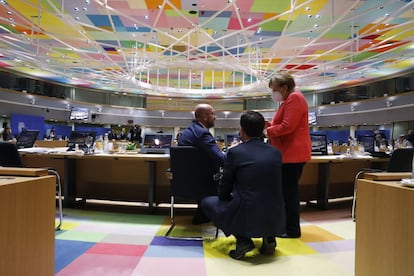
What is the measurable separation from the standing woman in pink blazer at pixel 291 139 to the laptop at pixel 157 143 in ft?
6.22

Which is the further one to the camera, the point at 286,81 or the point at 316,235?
the point at 316,235

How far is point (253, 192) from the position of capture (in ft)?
7.54

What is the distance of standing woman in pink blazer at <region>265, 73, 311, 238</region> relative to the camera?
284cm

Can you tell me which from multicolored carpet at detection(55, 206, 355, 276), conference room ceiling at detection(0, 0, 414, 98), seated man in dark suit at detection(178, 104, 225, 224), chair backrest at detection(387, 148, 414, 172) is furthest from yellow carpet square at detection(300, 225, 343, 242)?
conference room ceiling at detection(0, 0, 414, 98)

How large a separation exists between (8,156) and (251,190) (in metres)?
2.65

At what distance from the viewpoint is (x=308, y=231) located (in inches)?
130

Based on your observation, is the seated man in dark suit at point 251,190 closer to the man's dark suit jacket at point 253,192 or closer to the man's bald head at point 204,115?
the man's dark suit jacket at point 253,192

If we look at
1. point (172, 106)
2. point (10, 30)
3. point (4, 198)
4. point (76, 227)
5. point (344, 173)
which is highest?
point (10, 30)

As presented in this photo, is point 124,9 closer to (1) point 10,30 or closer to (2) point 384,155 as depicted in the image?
(1) point 10,30

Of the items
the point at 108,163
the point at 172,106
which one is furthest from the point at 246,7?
the point at 172,106

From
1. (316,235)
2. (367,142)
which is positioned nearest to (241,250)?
(316,235)

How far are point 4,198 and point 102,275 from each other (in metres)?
1.16

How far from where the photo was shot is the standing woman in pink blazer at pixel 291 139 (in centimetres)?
284

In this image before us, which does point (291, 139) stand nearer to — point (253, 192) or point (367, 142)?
point (253, 192)
